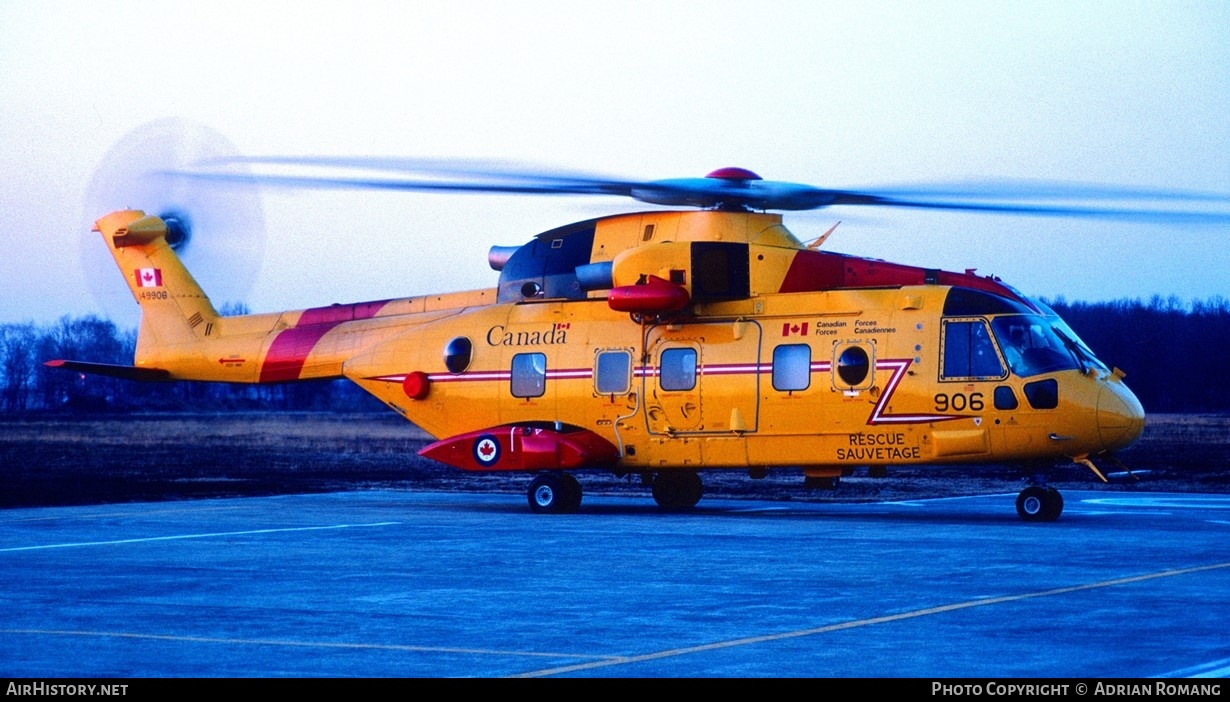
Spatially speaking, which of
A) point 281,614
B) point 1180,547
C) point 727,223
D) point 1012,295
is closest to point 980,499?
point 1012,295

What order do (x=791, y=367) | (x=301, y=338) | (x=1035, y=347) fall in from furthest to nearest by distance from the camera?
(x=301, y=338)
(x=791, y=367)
(x=1035, y=347)

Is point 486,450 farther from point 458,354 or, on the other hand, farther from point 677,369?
point 677,369

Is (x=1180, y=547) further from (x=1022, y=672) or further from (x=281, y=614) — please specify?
(x=281, y=614)

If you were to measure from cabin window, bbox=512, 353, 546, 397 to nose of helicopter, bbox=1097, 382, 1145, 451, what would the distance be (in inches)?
314

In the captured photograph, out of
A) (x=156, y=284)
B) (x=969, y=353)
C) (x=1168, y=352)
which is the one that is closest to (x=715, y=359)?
(x=969, y=353)

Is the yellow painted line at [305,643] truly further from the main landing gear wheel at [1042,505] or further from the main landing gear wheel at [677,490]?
the main landing gear wheel at [677,490]

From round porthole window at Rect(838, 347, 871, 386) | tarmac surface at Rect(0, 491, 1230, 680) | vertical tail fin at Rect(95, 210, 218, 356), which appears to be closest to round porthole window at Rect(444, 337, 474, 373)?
tarmac surface at Rect(0, 491, 1230, 680)

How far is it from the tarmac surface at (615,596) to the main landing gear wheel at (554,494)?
94 centimetres

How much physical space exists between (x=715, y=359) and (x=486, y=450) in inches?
146

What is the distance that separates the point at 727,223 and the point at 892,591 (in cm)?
999

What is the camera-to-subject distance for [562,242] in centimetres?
2361

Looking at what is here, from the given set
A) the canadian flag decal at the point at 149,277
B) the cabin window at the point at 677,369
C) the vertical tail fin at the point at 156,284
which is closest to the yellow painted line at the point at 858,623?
the cabin window at the point at 677,369

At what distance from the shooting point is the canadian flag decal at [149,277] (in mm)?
26906

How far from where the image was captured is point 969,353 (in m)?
20.4
